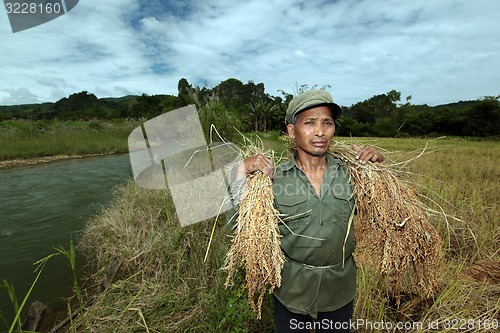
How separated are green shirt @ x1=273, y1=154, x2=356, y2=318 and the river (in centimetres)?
412

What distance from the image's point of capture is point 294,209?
152cm

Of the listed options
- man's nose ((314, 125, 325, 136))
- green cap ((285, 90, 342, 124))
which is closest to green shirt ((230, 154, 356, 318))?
man's nose ((314, 125, 325, 136))

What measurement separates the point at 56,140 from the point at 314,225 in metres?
23.2

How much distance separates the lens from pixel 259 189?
1.45m

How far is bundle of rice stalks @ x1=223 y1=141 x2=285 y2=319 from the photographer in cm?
133

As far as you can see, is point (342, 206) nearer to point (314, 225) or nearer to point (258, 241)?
point (314, 225)

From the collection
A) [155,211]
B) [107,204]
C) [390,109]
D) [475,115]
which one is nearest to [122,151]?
[107,204]

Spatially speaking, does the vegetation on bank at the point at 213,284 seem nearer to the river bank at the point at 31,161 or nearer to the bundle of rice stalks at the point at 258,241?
the bundle of rice stalks at the point at 258,241

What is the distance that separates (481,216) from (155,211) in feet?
18.5

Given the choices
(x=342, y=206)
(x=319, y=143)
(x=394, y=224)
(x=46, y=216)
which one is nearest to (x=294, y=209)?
(x=342, y=206)

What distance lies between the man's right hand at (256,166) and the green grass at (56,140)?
20078 millimetres

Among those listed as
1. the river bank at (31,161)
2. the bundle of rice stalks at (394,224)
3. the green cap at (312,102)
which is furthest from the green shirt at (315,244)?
the river bank at (31,161)

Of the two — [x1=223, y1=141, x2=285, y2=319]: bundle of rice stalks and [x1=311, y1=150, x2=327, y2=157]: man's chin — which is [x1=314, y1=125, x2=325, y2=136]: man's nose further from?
[x1=223, y1=141, x2=285, y2=319]: bundle of rice stalks

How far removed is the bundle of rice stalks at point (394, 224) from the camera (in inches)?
57.4
